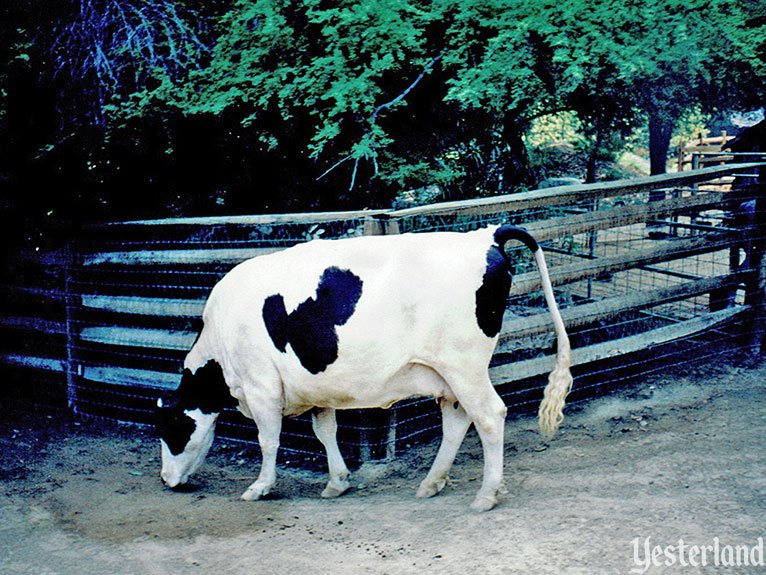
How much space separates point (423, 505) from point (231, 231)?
3.53 m

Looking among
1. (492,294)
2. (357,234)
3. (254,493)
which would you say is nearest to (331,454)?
(254,493)

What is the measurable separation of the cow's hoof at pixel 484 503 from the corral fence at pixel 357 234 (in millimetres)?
1139

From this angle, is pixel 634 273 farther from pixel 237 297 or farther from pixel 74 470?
pixel 74 470

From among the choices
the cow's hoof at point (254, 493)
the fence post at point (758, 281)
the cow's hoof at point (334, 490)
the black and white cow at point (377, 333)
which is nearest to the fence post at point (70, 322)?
the black and white cow at point (377, 333)

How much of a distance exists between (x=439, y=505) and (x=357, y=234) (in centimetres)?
206

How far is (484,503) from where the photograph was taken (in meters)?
3.81

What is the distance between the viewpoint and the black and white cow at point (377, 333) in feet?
12.9

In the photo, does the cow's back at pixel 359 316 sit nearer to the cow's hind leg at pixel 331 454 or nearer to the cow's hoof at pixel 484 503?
the cow's hind leg at pixel 331 454

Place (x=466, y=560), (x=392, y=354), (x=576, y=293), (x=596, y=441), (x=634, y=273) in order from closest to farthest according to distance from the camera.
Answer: (x=466, y=560)
(x=392, y=354)
(x=596, y=441)
(x=576, y=293)
(x=634, y=273)

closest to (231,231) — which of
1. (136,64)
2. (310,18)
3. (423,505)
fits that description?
(136,64)

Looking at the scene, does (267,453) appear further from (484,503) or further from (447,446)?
(484,503)

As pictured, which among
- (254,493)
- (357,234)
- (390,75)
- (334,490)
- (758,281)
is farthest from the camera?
(758,281)

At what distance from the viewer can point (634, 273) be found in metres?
8.84

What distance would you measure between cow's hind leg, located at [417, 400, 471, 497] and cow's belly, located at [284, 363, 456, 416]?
135 millimetres
